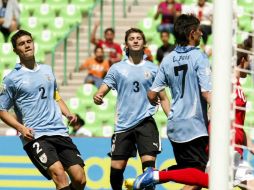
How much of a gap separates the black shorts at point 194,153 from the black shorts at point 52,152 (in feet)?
4.30

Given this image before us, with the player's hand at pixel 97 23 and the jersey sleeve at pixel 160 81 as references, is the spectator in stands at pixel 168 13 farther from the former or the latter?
the jersey sleeve at pixel 160 81

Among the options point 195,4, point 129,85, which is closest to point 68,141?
point 129,85

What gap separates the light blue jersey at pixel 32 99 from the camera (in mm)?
10578

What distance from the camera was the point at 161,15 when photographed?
717 inches

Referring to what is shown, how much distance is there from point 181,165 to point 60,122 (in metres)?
1.57

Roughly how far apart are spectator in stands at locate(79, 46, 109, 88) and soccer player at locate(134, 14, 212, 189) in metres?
7.49

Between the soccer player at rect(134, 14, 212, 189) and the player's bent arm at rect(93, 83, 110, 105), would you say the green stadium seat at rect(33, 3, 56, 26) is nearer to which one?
the player's bent arm at rect(93, 83, 110, 105)

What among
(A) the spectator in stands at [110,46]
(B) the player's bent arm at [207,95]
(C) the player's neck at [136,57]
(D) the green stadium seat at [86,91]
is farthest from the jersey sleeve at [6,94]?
(A) the spectator in stands at [110,46]

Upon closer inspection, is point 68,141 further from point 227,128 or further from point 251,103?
point 251,103

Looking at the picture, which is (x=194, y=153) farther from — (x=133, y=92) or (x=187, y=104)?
(x=133, y=92)

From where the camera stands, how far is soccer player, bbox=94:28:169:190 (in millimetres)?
11336

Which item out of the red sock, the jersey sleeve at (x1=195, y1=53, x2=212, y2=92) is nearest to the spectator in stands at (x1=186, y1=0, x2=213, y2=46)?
the jersey sleeve at (x1=195, y1=53, x2=212, y2=92)

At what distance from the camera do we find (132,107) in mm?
11422

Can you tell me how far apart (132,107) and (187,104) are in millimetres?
1875
